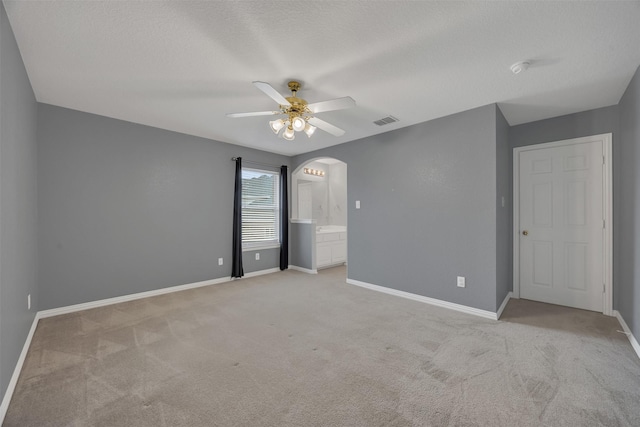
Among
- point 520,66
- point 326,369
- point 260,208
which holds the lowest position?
point 326,369

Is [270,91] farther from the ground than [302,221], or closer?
farther from the ground

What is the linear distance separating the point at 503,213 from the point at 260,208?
4083 millimetres

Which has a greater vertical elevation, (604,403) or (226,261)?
(226,261)

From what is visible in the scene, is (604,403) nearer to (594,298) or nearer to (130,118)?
(594,298)

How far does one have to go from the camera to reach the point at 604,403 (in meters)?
1.76

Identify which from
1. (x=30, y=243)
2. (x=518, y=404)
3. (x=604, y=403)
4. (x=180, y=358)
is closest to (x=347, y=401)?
(x=518, y=404)

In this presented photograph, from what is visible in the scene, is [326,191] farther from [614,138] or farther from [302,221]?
[614,138]

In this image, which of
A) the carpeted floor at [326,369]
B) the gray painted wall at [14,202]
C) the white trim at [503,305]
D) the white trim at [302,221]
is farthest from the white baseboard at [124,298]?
the white trim at [503,305]

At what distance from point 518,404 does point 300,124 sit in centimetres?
262

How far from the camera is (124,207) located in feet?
12.4

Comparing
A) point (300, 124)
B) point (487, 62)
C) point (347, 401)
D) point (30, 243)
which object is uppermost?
point (487, 62)

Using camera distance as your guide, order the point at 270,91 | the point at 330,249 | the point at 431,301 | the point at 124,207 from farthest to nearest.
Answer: the point at 330,249 → the point at 124,207 → the point at 431,301 → the point at 270,91

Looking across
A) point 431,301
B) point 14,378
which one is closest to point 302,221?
point 431,301

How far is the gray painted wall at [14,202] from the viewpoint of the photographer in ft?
5.73
